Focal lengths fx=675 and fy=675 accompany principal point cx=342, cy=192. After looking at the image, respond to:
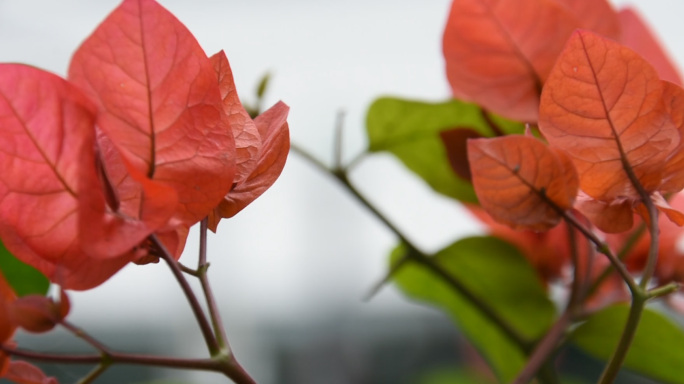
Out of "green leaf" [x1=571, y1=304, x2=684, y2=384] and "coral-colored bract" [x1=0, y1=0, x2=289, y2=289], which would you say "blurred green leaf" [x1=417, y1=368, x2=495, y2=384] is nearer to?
"green leaf" [x1=571, y1=304, x2=684, y2=384]

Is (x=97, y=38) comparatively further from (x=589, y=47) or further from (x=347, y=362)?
(x=347, y=362)

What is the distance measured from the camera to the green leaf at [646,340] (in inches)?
10.9

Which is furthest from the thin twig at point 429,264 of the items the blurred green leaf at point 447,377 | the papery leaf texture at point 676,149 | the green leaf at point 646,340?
the blurred green leaf at point 447,377

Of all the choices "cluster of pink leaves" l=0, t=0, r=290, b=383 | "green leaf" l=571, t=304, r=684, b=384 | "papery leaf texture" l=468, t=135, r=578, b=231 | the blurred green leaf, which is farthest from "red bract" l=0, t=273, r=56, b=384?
the blurred green leaf

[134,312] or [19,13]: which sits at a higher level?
[19,13]

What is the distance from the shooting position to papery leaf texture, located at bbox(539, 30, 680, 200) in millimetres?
164

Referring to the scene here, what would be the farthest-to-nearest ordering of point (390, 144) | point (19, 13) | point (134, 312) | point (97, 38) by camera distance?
1. point (134, 312)
2. point (19, 13)
3. point (390, 144)
4. point (97, 38)

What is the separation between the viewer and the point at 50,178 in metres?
0.15

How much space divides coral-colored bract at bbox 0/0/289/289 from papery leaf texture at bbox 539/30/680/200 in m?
0.08

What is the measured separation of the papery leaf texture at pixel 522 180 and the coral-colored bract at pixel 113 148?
7cm

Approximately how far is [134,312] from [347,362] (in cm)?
41

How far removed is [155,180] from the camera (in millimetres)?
154

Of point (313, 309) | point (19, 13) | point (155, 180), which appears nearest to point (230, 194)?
point (155, 180)

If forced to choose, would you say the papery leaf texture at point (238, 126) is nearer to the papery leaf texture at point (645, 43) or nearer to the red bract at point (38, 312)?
the red bract at point (38, 312)
